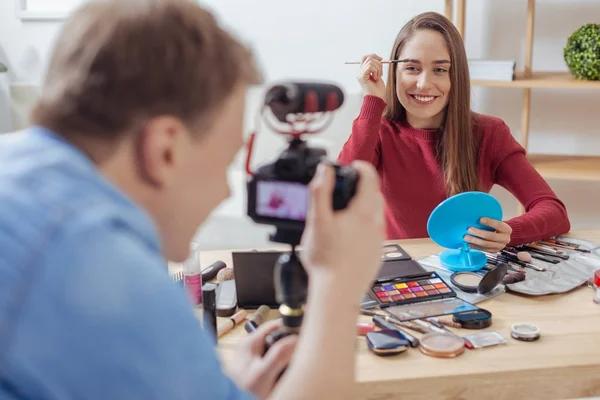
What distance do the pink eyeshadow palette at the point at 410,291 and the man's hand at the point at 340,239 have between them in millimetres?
592

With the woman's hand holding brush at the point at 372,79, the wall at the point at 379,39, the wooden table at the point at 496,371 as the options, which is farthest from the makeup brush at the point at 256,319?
the wall at the point at 379,39

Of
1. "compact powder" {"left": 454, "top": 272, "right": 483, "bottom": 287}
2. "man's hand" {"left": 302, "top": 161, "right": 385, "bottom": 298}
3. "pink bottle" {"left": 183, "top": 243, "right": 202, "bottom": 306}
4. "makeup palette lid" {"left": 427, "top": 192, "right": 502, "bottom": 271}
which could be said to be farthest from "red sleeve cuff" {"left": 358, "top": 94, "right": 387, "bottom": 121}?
"man's hand" {"left": 302, "top": 161, "right": 385, "bottom": 298}

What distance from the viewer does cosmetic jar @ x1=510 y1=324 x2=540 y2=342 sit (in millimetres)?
1174

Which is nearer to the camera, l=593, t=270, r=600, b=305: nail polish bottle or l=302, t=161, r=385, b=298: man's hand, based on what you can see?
l=302, t=161, r=385, b=298: man's hand

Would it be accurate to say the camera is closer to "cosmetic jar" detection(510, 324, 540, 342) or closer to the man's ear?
the man's ear

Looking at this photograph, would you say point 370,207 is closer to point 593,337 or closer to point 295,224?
point 295,224

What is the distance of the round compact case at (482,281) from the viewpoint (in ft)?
4.40

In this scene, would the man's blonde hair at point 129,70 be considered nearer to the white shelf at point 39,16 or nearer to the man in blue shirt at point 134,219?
the man in blue shirt at point 134,219

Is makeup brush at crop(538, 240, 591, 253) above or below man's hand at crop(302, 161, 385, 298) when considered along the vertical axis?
below

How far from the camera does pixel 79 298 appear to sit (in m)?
0.51

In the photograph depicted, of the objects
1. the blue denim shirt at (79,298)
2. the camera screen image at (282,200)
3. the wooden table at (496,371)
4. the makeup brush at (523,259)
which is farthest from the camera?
the makeup brush at (523,259)

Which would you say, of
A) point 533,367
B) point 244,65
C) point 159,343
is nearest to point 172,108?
point 244,65

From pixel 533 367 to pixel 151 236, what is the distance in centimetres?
75

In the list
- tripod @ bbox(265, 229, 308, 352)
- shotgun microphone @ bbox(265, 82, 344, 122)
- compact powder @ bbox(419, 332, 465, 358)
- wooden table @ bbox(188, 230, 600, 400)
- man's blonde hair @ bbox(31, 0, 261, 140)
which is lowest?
wooden table @ bbox(188, 230, 600, 400)
